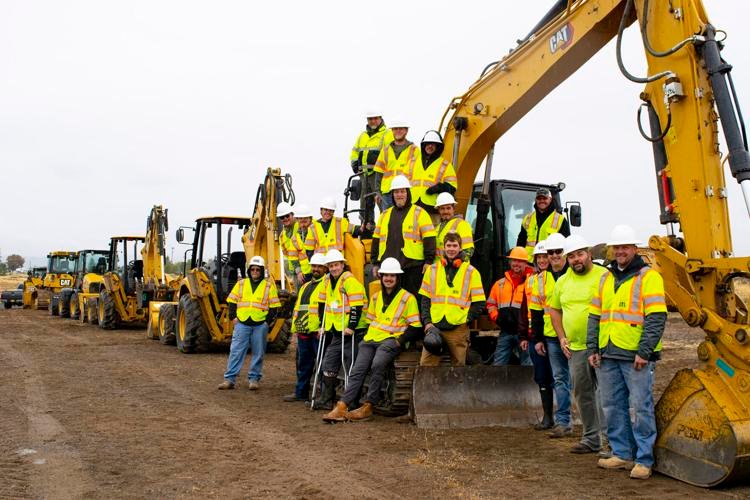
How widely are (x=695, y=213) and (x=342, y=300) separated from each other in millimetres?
4154

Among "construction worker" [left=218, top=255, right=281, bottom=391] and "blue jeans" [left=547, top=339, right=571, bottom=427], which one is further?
"construction worker" [left=218, top=255, right=281, bottom=391]

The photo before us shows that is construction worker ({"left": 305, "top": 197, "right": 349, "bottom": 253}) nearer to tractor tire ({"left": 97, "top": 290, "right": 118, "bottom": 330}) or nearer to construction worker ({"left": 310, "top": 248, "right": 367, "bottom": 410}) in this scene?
construction worker ({"left": 310, "top": 248, "right": 367, "bottom": 410})

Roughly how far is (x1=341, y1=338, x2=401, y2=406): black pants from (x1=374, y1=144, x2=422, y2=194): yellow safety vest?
1891mm

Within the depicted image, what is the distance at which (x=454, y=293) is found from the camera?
788 cm

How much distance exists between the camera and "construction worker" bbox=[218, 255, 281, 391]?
10.5m

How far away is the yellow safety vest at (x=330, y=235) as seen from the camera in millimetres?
9383

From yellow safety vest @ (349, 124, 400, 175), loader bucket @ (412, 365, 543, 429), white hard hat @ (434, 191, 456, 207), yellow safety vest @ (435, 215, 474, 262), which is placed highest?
yellow safety vest @ (349, 124, 400, 175)

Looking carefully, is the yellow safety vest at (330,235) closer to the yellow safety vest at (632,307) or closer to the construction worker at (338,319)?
the construction worker at (338,319)

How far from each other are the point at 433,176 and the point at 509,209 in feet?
4.74

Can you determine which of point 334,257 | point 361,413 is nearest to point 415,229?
point 334,257

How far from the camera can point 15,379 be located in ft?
37.2

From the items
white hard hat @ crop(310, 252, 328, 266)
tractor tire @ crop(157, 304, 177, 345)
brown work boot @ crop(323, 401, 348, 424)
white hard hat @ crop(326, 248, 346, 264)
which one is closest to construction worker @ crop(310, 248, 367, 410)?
white hard hat @ crop(326, 248, 346, 264)

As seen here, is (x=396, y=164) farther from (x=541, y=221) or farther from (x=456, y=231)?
(x=541, y=221)

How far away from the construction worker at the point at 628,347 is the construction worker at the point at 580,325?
13.1 inches
